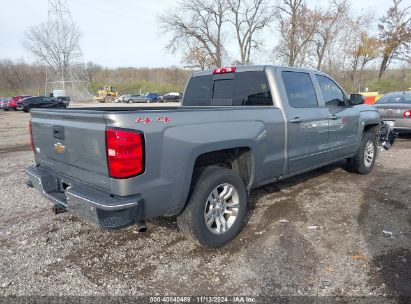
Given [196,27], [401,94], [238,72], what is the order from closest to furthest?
[238,72] < [401,94] < [196,27]

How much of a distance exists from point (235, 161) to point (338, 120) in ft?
7.53

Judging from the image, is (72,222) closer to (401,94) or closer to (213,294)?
(213,294)

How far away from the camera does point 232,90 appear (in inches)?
185

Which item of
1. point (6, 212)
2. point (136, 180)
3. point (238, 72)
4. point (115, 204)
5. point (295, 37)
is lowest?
point (6, 212)

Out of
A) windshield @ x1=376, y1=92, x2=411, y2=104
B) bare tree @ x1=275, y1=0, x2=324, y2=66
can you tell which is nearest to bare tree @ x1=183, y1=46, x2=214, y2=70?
bare tree @ x1=275, y1=0, x2=324, y2=66

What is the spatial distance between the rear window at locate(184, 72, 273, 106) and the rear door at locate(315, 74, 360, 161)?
4.33ft

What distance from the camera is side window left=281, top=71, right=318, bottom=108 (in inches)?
177

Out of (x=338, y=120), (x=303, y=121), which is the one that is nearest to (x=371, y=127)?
(x=338, y=120)

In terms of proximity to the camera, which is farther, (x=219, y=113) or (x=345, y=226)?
(x=345, y=226)

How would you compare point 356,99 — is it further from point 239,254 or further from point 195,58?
point 195,58

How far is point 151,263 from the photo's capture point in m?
3.38

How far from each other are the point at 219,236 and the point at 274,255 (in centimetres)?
59

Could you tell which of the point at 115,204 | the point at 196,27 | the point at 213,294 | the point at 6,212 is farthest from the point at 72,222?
the point at 196,27

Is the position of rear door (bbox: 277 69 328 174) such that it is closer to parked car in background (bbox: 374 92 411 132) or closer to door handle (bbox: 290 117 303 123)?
door handle (bbox: 290 117 303 123)
